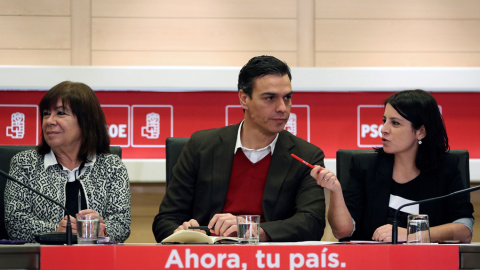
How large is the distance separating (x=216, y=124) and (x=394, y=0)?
1255mm

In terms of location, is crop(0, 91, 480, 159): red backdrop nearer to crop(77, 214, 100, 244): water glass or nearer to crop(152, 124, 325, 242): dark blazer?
crop(152, 124, 325, 242): dark blazer

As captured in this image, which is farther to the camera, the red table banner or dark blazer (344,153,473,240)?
dark blazer (344,153,473,240)

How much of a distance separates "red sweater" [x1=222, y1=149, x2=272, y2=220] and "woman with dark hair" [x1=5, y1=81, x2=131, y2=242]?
1.48ft

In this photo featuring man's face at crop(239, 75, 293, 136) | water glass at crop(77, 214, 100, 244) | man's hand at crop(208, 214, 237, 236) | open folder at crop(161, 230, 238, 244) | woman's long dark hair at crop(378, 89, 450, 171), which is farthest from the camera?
woman's long dark hair at crop(378, 89, 450, 171)

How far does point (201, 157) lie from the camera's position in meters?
2.51

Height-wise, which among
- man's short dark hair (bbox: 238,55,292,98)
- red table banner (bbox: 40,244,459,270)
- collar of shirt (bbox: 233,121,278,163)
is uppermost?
man's short dark hair (bbox: 238,55,292,98)

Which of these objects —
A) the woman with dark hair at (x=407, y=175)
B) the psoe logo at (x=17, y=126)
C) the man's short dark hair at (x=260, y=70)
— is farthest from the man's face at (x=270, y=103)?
the psoe logo at (x=17, y=126)

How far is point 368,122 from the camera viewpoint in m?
3.48

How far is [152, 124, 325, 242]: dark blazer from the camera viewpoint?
7.75 feet

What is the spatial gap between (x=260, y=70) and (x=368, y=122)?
3.86ft

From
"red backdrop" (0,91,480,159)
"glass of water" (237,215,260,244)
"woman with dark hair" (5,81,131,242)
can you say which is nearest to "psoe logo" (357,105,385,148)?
"red backdrop" (0,91,480,159)

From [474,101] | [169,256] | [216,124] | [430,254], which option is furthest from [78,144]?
[474,101]

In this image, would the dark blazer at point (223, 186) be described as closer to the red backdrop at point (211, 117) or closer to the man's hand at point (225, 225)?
the man's hand at point (225, 225)

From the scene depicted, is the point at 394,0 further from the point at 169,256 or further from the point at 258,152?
the point at 169,256
